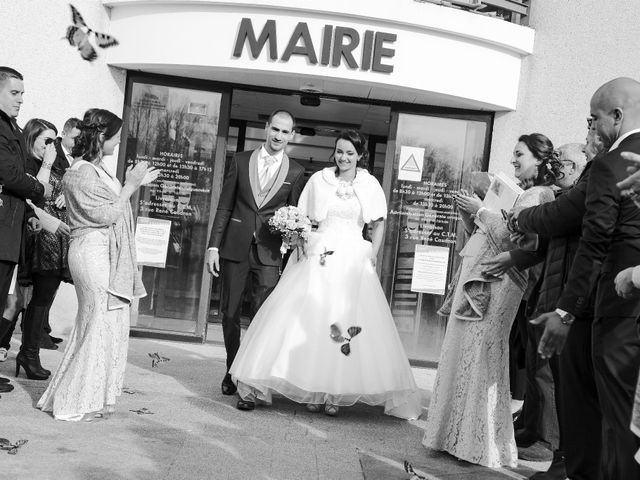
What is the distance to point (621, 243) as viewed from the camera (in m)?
3.79

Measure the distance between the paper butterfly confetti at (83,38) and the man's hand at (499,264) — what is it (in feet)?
20.4

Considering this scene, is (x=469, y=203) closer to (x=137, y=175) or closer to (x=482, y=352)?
(x=482, y=352)

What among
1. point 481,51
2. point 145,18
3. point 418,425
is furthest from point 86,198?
point 481,51

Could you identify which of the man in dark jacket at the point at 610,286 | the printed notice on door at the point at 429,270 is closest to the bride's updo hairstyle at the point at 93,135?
the man in dark jacket at the point at 610,286

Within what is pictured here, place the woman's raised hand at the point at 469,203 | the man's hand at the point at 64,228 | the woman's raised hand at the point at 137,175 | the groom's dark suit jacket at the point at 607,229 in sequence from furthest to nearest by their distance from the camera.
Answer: the man's hand at the point at 64,228
the woman's raised hand at the point at 137,175
the woman's raised hand at the point at 469,203
the groom's dark suit jacket at the point at 607,229

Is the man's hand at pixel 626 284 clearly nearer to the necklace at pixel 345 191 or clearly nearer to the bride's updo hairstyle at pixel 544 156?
the bride's updo hairstyle at pixel 544 156

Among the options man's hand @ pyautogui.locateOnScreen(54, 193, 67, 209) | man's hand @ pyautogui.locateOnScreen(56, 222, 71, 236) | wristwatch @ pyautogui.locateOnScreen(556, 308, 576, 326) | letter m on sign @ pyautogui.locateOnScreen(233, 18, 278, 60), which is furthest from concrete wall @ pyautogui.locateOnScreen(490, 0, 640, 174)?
wristwatch @ pyautogui.locateOnScreen(556, 308, 576, 326)

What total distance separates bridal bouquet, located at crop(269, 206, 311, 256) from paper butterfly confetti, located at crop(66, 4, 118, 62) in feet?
13.8

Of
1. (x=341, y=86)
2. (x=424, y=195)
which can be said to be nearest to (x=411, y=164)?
(x=424, y=195)

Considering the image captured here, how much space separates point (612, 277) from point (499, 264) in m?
1.46

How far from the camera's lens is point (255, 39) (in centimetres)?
946

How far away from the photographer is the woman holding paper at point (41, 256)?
273 inches

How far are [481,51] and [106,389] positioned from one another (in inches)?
236

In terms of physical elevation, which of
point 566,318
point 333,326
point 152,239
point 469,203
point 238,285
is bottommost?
point 333,326
